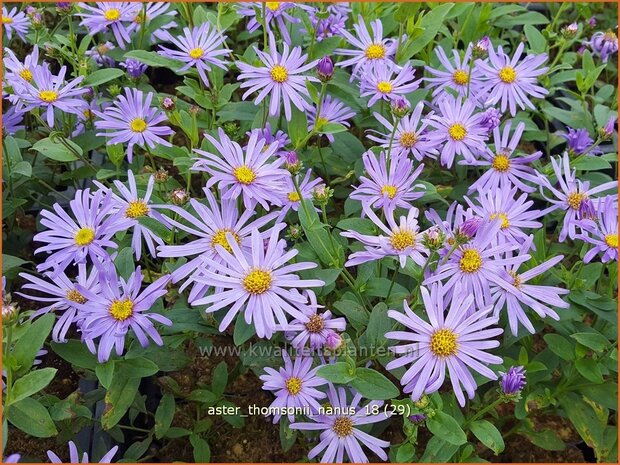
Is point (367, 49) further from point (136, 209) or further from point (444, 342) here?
point (444, 342)

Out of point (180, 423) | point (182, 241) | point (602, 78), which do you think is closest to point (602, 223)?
point (182, 241)

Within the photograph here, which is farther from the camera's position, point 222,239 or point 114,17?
point 114,17

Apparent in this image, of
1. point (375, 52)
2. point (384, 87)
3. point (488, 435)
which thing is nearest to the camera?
point (488, 435)

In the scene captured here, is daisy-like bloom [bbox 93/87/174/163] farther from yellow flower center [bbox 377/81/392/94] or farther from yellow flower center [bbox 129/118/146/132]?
yellow flower center [bbox 377/81/392/94]

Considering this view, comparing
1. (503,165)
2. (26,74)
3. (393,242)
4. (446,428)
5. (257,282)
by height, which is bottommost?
(446,428)

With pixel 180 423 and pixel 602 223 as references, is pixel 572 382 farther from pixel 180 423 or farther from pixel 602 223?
pixel 180 423

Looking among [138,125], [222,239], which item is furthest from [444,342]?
[138,125]

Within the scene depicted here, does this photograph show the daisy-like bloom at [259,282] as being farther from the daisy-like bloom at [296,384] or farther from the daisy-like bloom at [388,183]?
the daisy-like bloom at [388,183]
